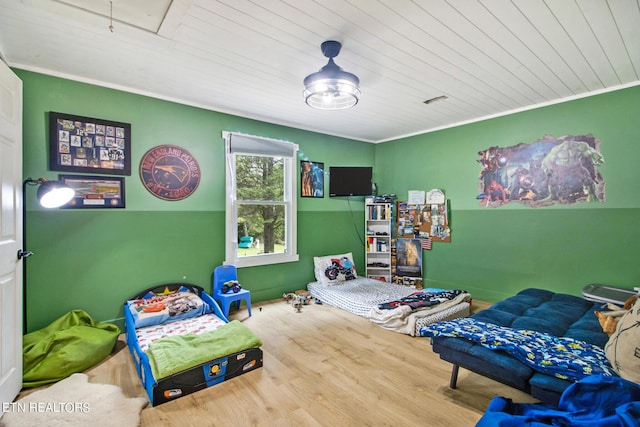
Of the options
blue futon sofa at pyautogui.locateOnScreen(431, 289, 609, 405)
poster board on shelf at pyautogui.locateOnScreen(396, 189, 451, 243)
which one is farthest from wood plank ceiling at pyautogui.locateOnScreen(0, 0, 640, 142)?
blue futon sofa at pyautogui.locateOnScreen(431, 289, 609, 405)

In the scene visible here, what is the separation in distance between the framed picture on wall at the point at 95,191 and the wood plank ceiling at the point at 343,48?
3.11 feet

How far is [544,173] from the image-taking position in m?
3.68

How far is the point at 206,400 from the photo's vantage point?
2.11 m

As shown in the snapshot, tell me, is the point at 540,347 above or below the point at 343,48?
below

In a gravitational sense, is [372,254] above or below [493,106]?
below

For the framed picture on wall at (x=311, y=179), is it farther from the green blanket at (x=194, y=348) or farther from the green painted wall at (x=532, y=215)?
the green blanket at (x=194, y=348)

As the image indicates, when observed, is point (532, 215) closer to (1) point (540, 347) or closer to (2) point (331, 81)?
(1) point (540, 347)

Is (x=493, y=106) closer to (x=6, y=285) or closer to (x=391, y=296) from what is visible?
(x=391, y=296)

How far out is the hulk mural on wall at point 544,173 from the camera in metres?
3.38

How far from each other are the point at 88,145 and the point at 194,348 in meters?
2.22

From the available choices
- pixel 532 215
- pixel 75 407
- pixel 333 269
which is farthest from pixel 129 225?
pixel 532 215

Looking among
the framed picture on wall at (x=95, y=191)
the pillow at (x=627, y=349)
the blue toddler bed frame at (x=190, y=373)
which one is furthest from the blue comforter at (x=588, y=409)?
the framed picture on wall at (x=95, y=191)

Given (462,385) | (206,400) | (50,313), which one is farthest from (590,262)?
(50,313)

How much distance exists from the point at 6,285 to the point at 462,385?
10.4ft
